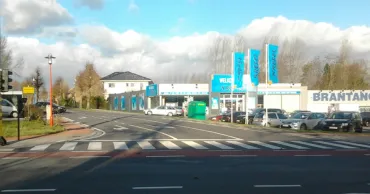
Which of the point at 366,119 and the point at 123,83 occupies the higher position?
the point at 123,83

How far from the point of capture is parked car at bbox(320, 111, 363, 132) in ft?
97.1

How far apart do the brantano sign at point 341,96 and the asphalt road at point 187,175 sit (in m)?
55.3

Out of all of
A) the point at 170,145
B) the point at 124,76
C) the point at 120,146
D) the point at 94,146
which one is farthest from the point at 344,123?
the point at 124,76

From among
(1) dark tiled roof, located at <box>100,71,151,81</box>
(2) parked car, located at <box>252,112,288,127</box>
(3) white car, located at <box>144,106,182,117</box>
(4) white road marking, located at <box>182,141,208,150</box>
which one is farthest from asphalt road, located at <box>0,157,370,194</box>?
(1) dark tiled roof, located at <box>100,71,151,81</box>

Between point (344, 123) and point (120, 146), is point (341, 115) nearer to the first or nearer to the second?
point (344, 123)

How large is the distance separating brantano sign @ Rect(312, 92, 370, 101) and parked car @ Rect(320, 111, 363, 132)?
125 feet

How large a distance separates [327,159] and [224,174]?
5358 mm

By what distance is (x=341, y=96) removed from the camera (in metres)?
69.1

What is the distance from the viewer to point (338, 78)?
70.1 metres

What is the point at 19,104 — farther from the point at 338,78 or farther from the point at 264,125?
the point at 338,78

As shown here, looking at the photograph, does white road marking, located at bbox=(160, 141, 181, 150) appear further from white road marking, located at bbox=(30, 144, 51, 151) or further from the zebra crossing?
white road marking, located at bbox=(30, 144, 51, 151)

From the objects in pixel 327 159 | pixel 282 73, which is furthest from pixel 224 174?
pixel 282 73

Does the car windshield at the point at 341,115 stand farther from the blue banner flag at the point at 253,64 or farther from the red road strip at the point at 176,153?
the red road strip at the point at 176,153

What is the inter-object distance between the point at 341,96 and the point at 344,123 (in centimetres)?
4206
